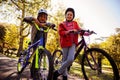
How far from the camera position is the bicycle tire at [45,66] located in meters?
5.02

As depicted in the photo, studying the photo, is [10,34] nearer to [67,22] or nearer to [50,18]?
[50,18]

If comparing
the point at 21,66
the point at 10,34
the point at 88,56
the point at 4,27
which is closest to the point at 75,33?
the point at 88,56

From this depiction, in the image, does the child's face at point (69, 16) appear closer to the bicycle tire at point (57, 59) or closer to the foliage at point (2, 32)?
the bicycle tire at point (57, 59)

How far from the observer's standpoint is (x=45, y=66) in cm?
532

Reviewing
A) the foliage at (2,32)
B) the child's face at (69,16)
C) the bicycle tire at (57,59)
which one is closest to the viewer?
the child's face at (69,16)

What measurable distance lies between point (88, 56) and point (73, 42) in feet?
2.08

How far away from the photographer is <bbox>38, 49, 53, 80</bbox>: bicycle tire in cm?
502

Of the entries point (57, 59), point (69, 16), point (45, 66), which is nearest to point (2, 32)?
point (57, 59)

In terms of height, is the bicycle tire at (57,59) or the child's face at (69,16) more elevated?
the child's face at (69,16)

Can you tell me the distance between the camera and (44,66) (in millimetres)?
5344

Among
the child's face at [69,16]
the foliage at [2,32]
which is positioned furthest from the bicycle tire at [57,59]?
the foliage at [2,32]

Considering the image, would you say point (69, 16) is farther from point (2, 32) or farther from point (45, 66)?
point (2, 32)

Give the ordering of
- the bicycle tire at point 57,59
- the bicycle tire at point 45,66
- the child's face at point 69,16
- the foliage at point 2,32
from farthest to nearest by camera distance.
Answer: the foliage at point 2,32
the bicycle tire at point 57,59
the child's face at point 69,16
the bicycle tire at point 45,66

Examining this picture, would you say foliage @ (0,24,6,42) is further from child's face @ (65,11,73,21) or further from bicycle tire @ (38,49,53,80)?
bicycle tire @ (38,49,53,80)
